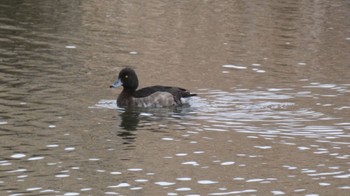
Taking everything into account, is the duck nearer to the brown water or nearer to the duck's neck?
the duck's neck

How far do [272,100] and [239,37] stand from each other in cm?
865

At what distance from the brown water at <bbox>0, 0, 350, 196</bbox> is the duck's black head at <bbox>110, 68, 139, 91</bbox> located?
36cm

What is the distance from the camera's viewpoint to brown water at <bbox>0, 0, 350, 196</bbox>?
54.4 feet

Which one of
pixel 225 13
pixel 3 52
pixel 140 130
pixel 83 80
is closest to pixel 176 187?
pixel 140 130

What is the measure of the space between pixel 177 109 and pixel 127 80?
4.70 ft

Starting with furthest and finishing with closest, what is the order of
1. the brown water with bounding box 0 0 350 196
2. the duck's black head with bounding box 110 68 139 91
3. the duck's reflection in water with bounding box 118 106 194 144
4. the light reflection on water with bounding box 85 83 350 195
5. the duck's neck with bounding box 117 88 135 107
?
the duck's black head with bounding box 110 68 139 91, the duck's neck with bounding box 117 88 135 107, the duck's reflection in water with bounding box 118 106 194 144, the light reflection on water with bounding box 85 83 350 195, the brown water with bounding box 0 0 350 196

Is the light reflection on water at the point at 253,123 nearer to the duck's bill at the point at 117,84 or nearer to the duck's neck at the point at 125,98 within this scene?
the duck's neck at the point at 125,98

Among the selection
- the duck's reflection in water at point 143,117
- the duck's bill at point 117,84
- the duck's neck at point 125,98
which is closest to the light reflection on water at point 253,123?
the duck's reflection in water at point 143,117

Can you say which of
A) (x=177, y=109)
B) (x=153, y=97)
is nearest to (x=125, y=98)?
(x=153, y=97)

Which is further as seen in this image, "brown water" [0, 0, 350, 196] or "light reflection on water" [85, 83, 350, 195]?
"light reflection on water" [85, 83, 350, 195]

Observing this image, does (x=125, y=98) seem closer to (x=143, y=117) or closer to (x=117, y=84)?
(x=117, y=84)

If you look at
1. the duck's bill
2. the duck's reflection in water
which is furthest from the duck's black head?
the duck's reflection in water

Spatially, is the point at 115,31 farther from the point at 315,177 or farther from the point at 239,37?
the point at 315,177

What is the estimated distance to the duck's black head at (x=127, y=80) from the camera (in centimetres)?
2331
